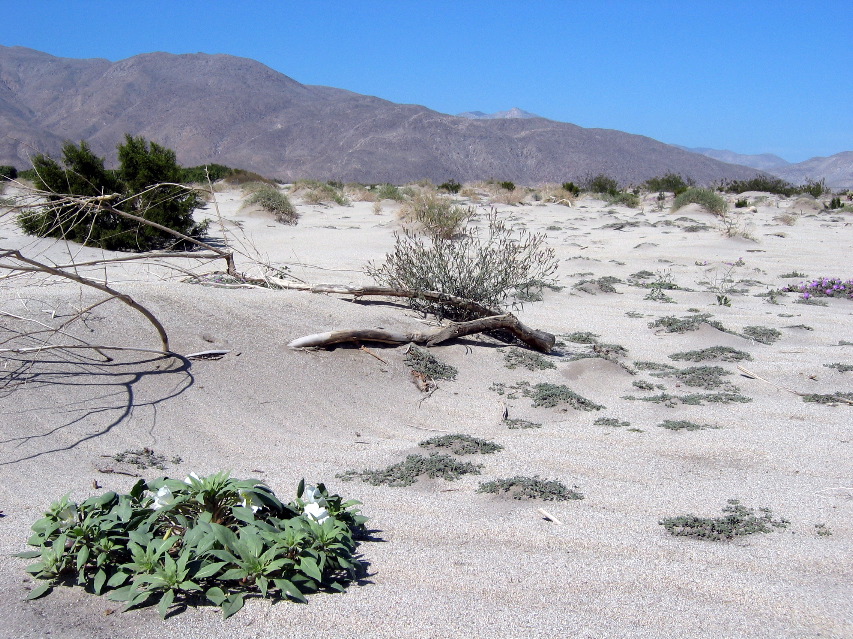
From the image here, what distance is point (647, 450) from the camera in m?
3.67

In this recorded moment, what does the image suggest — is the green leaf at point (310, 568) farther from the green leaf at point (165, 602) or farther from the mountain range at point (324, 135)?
the mountain range at point (324, 135)

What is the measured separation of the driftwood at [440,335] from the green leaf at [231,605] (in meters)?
2.76

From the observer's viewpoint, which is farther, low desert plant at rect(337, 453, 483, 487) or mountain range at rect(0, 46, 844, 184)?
mountain range at rect(0, 46, 844, 184)

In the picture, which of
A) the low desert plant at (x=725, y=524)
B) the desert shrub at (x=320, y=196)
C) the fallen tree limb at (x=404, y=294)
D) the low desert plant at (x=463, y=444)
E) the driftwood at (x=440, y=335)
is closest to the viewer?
the low desert plant at (x=725, y=524)

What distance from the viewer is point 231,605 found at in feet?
6.22

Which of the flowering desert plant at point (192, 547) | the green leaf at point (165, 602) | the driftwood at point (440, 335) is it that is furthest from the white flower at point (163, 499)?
the driftwood at point (440, 335)

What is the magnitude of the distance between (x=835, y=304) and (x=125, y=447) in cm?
831

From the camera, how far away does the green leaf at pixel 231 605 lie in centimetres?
188

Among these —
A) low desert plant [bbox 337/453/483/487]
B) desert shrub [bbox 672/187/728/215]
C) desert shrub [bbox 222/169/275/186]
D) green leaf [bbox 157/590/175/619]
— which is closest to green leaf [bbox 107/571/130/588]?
green leaf [bbox 157/590/175/619]

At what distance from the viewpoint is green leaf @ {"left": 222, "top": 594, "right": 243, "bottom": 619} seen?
1879mm

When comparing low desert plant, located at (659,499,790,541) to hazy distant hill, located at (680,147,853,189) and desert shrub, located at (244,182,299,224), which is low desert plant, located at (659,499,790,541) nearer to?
desert shrub, located at (244,182,299,224)

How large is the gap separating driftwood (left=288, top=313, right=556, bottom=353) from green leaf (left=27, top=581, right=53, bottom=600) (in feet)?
8.87

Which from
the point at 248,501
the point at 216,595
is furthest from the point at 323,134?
the point at 216,595

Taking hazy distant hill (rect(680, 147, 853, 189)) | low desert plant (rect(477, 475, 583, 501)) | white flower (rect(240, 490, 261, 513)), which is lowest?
low desert plant (rect(477, 475, 583, 501))
